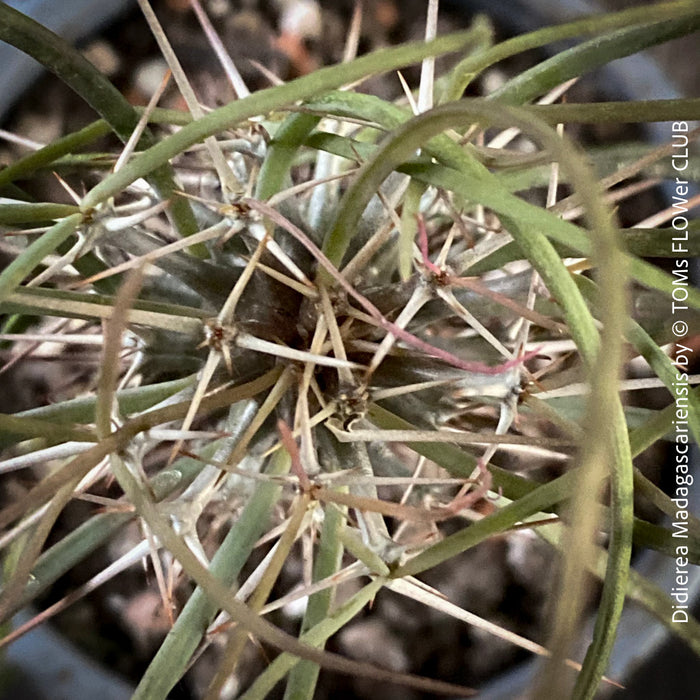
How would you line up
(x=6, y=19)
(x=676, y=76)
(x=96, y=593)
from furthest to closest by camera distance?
(x=676, y=76) → (x=96, y=593) → (x=6, y=19)

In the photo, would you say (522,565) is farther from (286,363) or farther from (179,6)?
(179,6)

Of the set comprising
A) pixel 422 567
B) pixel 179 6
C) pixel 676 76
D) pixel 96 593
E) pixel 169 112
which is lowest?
pixel 96 593

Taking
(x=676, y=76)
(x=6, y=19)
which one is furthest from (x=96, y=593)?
(x=676, y=76)

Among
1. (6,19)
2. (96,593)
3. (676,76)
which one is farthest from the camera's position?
(676,76)

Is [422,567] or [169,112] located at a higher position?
[169,112]

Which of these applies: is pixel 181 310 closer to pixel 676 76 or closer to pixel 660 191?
pixel 660 191

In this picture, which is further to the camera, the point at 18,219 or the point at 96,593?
the point at 96,593

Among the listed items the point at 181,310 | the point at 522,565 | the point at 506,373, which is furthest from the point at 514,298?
the point at 522,565
